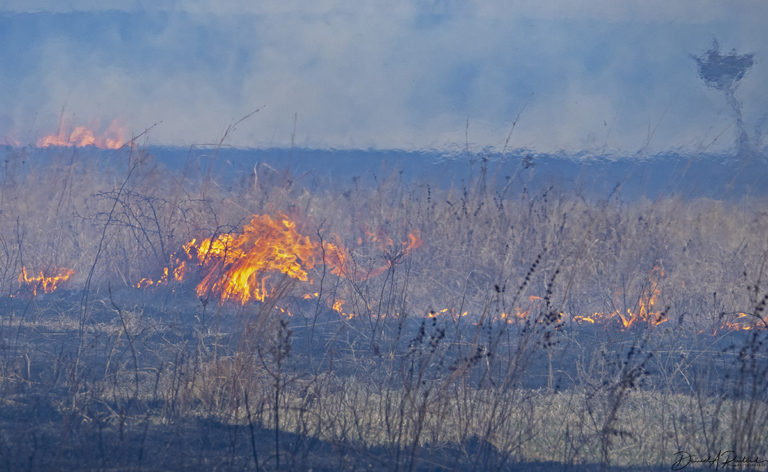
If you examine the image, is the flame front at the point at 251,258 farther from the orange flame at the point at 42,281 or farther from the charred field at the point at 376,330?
the orange flame at the point at 42,281

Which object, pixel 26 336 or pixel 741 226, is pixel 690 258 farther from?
pixel 26 336

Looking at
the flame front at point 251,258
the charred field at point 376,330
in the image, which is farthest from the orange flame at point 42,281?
the flame front at point 251,258

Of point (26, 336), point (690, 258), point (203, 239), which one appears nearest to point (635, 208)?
point (690, 258)

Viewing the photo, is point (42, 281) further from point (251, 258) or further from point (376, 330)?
point (376, 330)

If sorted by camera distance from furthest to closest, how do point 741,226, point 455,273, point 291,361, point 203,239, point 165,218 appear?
point 741,226, point 165,218, point 455,273, point 203,239, point 291,361

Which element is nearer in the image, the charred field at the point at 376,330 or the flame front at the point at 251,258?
the charred field at the point at 376,330

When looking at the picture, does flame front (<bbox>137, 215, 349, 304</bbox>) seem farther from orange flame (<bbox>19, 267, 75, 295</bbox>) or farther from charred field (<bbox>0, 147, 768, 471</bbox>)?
orange flame (<bbox>19, 267, 75, 295</bbox>)

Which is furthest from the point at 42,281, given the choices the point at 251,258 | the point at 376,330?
the point at 376,330

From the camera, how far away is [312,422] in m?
3.57

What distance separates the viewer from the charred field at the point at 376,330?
3283 millimetres

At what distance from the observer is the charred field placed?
3.28 m

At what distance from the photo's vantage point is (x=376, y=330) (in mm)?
5980

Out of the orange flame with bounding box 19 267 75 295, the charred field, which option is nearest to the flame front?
the charred field

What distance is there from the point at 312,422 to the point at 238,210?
563cm
